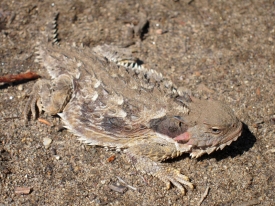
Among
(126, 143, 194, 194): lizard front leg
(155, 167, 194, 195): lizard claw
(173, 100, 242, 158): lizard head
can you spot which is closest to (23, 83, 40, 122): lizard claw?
(126, 143, 194, 194): lizard front leg

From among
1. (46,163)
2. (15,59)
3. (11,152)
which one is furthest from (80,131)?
(15,59)

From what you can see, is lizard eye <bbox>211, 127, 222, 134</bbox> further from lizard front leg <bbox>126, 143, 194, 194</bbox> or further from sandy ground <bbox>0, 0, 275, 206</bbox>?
sandy ground <bbox>0, 0, 275, 206</bbox>

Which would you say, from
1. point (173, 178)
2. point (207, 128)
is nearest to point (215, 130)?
point (207, 128)

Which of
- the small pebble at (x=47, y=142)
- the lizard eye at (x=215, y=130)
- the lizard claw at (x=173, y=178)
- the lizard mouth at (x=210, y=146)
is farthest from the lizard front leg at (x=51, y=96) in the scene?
the lizard eye at (x=215, y=130)

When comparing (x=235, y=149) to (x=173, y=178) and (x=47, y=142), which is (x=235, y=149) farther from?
(x=47, y=142)

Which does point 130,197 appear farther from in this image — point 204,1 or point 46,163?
point 204,1

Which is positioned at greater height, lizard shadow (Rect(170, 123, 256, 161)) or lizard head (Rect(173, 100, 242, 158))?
lizard head (Rect(173, 100, 242, 158))

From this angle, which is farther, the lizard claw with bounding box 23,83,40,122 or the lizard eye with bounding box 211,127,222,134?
the lizard claw with bounding box 23,83,40,122
